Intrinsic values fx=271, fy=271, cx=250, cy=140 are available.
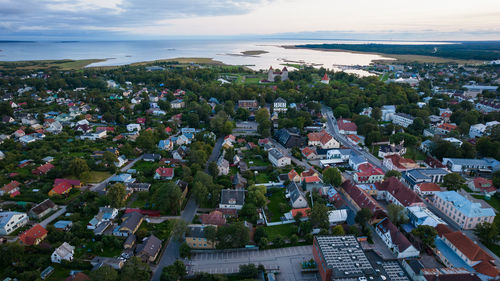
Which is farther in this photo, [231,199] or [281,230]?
[231,199]

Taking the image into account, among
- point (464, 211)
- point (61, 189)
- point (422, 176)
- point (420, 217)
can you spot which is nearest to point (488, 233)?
point (464, 211)

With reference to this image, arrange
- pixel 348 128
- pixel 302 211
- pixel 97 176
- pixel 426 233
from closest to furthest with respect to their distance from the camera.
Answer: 1. pixel 426 233
2. pixel 302 211
3. pixel 97 176
4. pixel 348 128

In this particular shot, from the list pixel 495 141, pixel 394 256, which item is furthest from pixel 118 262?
pixel 495 141

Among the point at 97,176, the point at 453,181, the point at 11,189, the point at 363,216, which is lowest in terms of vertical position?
the point at 363,216

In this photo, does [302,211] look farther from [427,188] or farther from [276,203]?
[427,188]

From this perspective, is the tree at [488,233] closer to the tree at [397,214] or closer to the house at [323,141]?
the tree at [397,214]

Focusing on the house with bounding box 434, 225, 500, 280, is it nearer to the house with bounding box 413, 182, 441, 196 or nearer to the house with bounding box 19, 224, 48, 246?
the house with bounding box 413, 182, 441, 196

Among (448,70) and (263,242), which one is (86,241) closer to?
Result: (263,242)

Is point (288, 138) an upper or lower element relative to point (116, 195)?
upper
